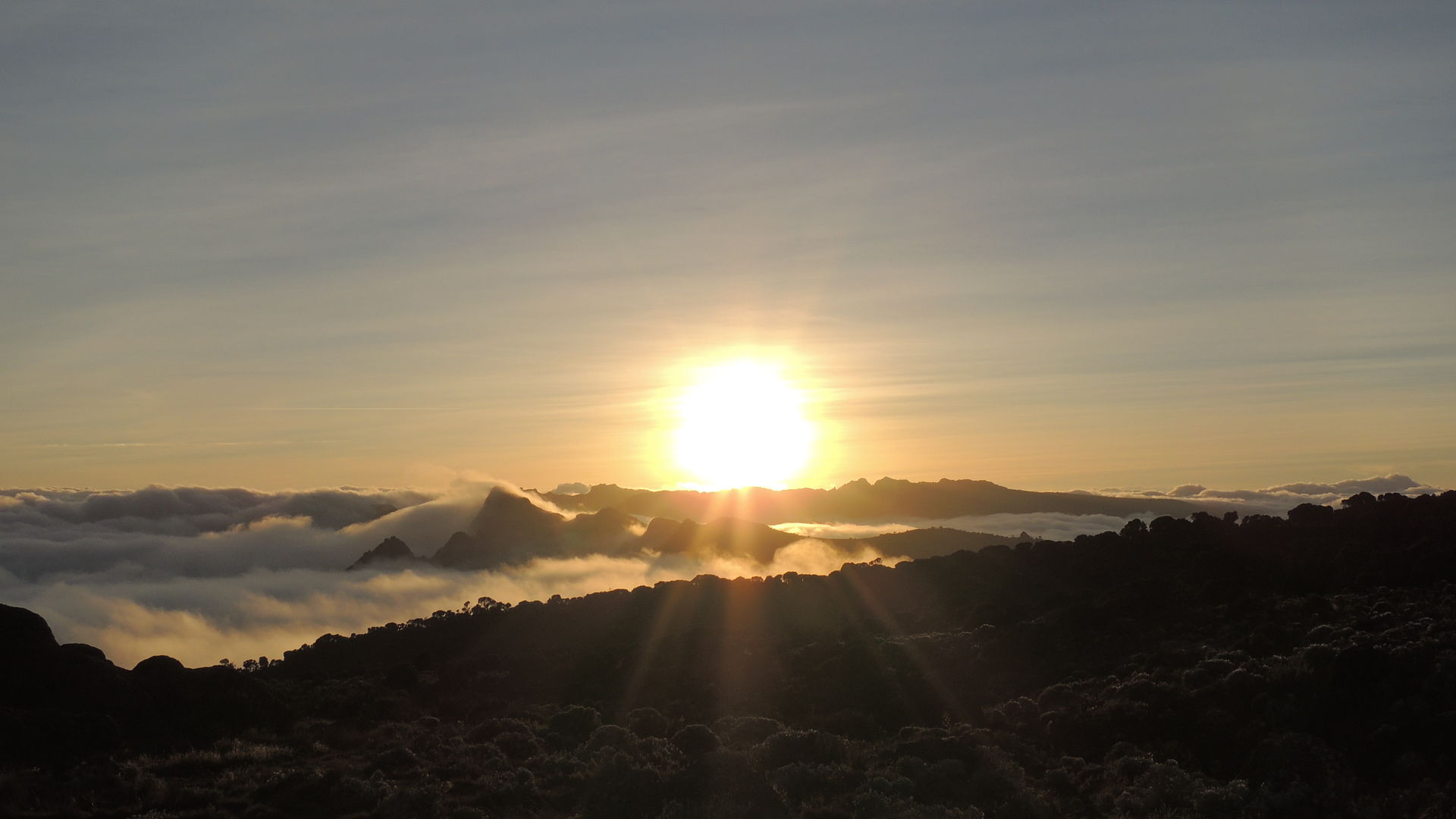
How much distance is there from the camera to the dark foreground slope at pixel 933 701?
2083 centimetres

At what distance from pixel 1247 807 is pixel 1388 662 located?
8182mm

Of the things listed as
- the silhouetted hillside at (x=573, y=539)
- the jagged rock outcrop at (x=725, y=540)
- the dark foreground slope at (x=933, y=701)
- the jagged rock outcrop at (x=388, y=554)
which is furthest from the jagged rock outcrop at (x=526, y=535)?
the dark foreground slope at (x=933, y=701)

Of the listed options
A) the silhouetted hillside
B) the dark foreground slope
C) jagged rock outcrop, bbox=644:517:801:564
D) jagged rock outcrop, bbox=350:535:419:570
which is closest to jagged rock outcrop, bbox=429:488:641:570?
the silhouetted hillside

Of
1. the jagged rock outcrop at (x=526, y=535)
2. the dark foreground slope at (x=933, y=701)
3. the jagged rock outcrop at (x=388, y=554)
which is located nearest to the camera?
the dark foreground slope at (x=933, y=701)

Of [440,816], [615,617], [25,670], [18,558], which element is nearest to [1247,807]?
[440,816]

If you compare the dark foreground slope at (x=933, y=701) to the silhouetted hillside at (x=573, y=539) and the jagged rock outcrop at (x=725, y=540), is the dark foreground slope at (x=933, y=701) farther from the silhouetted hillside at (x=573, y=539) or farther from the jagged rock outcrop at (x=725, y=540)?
the jagged rock outcrop at (x=725, y=540)

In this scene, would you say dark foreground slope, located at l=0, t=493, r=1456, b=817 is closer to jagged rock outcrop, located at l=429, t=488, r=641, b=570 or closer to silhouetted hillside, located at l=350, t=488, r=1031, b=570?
silhouetted hillside, located at l=350, t=488, r=1031, b=570

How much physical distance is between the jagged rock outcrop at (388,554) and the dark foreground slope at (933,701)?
5115 inches

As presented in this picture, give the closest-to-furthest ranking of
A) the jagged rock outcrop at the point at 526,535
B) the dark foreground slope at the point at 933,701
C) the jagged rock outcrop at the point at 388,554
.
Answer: the dark foreground slope at the point at 933,701 < the jagged rock outcrop at the point at 526,535 < the jagged rock outcrop at the point at 388,554

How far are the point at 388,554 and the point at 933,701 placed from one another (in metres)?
161

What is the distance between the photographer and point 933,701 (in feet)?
106

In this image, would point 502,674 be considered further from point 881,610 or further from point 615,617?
point 881,610

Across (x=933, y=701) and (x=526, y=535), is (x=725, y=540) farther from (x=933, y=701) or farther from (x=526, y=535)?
(x=933, y=701)

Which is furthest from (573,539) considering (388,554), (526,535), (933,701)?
(933,701)
